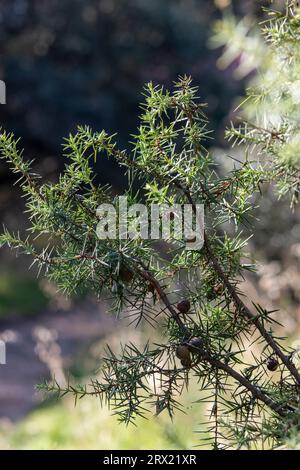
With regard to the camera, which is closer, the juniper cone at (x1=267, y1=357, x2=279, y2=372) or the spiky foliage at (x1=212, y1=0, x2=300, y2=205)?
the spiky foliage at (x1=212, y1=0, x2=300, y2=205)

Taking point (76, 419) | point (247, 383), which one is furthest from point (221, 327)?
point (76, 419)

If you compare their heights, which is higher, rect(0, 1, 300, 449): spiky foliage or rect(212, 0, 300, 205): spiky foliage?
rect(212, 0, 300, 205): spiky foliage

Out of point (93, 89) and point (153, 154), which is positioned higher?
point (93, 89)

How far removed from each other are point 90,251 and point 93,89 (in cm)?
731

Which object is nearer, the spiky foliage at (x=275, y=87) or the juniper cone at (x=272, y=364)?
the spiky foliage at (x=275, y=87)

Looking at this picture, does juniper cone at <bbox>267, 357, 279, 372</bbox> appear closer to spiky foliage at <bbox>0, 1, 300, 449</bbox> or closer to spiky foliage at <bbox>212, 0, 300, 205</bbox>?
spiky foliage at <bbox>0, 1, 300, 449</bbox>

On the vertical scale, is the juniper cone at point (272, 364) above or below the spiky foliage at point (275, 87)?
below

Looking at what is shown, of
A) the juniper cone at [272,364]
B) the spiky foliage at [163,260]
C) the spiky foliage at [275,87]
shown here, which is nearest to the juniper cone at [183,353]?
the spiky foliage at [163,260]

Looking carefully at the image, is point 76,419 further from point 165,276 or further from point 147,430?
point 165,276

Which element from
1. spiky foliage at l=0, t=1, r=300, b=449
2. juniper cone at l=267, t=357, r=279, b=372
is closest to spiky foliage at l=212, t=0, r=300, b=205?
spiky foliage at l=0, t=1, r=300, b=449

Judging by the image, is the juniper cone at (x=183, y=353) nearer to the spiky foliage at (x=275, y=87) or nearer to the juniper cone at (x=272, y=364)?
the juniper cone at (x=272, y=364)

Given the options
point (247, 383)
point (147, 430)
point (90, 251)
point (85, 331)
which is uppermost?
point (85, 331)

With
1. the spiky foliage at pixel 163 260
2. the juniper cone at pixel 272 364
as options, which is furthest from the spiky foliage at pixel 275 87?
the juniper cone at pixel 272 364

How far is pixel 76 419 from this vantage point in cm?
397
